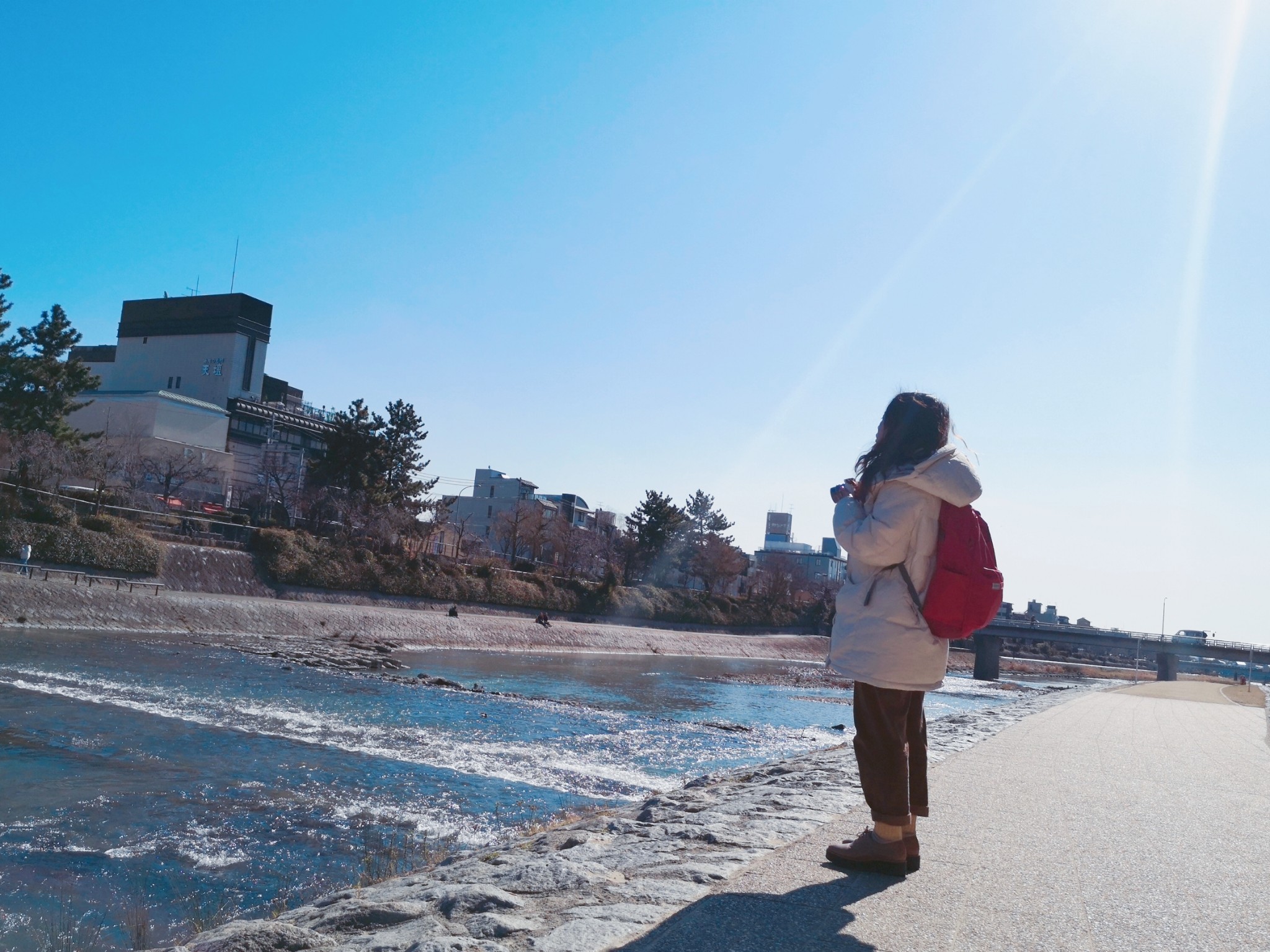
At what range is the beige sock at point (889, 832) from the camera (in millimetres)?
3611

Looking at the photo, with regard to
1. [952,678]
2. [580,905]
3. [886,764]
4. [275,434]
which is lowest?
[952,678]

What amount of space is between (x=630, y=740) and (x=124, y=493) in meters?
31.8

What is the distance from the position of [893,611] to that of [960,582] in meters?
0.28

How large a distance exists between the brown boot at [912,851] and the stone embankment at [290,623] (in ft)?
73.1

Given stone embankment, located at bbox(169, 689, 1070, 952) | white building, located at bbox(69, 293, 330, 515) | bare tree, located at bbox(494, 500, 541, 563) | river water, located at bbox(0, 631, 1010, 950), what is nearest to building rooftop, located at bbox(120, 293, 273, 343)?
white building, located at bbox(69, 293, 330, 515)

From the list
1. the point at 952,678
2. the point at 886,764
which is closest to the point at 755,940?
the point at 886,764

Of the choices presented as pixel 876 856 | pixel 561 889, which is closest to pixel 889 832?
pixel 876 856

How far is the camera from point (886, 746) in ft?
11.9

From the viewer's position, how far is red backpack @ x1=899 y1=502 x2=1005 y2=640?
11.2ft

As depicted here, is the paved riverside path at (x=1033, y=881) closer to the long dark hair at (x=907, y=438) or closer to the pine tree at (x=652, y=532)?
the long dark hair at (x=907, y=438)

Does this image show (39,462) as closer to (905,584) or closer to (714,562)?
(905,584)

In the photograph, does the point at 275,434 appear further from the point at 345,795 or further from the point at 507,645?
the point at 345,795

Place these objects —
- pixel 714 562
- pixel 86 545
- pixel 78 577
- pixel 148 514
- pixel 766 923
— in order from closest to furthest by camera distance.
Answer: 1. pixel 766 923
2. pixel 78 577
3. pixel 86 545
4. pixel 148 514
5. pixel 714 562

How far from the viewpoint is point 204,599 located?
99.2ft
